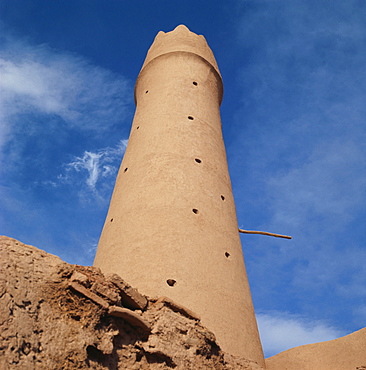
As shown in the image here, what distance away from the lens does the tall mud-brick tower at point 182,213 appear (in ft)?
22.8

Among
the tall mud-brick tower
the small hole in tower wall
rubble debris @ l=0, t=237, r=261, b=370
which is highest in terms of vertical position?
the tall mud-brick tower

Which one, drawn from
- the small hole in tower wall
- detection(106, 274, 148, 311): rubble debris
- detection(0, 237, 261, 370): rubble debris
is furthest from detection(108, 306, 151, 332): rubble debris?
the small hole in tower wall

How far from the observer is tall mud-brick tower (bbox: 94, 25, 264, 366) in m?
6.96

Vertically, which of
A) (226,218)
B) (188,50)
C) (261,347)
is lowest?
(261,347)

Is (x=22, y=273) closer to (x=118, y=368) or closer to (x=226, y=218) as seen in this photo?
(x=118, y=368)

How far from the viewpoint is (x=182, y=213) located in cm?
802

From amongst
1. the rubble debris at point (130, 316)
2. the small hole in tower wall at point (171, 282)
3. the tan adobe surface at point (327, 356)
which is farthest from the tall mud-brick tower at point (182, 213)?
the tan adobe surface at point (327, 356)

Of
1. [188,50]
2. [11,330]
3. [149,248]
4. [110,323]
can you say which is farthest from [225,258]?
[188,50]

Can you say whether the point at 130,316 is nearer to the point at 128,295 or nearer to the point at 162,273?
the point at 128,295

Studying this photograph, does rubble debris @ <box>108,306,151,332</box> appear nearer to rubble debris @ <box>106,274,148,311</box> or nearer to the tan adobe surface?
rubble debris @ <box>106,274,148,311</box>

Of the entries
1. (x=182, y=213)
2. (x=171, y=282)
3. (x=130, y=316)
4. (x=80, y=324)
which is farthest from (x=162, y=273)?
(x=80, y=324)

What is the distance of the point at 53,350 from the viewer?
3693 millimetres

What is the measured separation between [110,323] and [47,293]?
2.42ft

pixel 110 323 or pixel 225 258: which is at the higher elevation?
pixel 225 258
